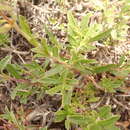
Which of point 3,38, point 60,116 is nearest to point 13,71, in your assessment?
point 3,38

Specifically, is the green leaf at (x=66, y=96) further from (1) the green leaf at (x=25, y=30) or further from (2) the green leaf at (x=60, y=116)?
(1) the green leaf at (x=25, y=30)

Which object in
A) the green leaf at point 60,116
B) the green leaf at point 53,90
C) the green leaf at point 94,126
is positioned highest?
the green leaf at point 53,90

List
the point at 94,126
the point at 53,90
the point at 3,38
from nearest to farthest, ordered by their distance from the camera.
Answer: the point at 94,126
the point at 53,90
the point at 3,38

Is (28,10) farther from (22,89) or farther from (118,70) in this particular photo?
(118,70)

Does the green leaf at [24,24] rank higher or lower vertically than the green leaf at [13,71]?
higher

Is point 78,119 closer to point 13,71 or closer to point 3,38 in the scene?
point 13,71

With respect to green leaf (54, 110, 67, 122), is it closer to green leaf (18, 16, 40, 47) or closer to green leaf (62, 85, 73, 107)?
green leaf (62, 85, 73, 107)

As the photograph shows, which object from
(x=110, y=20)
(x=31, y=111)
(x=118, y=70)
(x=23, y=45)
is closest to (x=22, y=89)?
(x=31, y=111)

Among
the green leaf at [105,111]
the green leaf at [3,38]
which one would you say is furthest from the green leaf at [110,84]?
the green leaf at [3,38]
